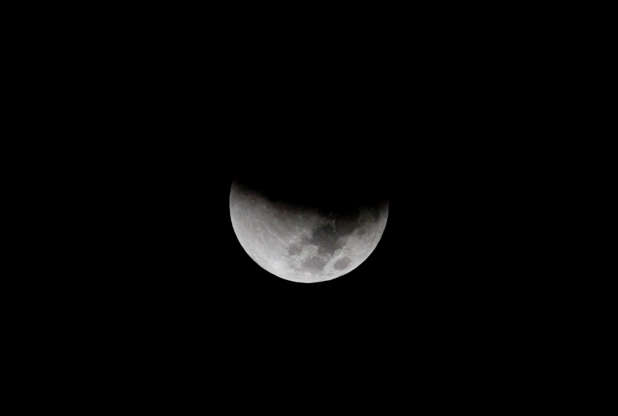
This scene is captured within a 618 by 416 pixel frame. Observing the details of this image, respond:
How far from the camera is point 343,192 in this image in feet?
9.36

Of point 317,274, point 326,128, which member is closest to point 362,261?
point 317,274

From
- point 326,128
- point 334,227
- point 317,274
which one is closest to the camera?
point 326,128

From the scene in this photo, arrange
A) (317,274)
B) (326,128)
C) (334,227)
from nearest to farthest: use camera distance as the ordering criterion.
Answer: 1. (326,128)
2. (334,227)
3. (317,274)

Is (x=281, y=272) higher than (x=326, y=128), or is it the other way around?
(x=326, y=128)

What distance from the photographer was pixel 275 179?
9.39 ft

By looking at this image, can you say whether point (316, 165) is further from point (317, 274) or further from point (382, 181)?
point (317, 274)

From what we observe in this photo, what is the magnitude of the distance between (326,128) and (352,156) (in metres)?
0.26

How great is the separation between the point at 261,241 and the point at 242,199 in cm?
35

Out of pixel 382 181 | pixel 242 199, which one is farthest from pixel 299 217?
pixel 382 181

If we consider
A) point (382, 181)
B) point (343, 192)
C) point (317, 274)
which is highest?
point (382, 181)

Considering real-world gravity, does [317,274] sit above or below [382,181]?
below

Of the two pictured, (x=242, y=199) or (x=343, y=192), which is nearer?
(x=343, y=192)

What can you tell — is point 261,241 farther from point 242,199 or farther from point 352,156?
point 352,156

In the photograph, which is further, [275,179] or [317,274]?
[317,274]
